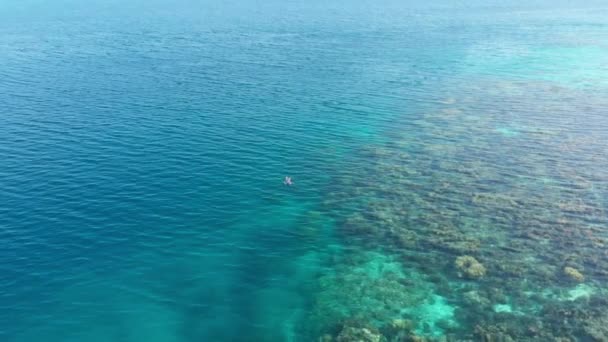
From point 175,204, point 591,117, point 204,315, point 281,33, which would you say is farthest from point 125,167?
point 281,33

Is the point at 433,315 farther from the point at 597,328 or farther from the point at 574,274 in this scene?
the point at 574,274

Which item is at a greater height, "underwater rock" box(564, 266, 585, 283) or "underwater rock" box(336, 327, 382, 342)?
"underwater rock" box(564, 266, 585, 283)

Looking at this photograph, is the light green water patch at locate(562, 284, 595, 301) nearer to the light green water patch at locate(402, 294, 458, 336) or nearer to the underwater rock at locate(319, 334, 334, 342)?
the light green water patch at locate(402, 294, 458, 336)

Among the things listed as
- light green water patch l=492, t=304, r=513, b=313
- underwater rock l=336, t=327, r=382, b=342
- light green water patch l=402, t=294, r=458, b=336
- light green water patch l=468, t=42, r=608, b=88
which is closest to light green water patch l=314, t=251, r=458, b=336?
light green water patch l=402, t=294, r=458, b=336

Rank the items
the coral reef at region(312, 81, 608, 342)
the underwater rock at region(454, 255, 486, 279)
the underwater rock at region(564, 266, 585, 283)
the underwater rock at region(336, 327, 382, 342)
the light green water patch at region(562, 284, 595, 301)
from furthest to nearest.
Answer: the underwater rock at region(454, 255, 486, 279)
the underwater rock at region(564, 266, 585, 283)
the light green water patch at region(562, 284, 595, 301)
the coral reef at region(312, 81, 608, 342)
the underwater rock at region(336, 327, 382, 342)

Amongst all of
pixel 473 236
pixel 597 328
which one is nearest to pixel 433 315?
pixel 597 328

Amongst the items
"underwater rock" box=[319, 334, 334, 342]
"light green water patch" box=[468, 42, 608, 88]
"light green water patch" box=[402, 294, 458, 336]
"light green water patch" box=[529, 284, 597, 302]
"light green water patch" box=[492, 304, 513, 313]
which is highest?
"light green water patch" box=[468, 42, 608, 88]

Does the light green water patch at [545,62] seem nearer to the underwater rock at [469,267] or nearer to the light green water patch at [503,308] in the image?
the underwater rock at [469,267]

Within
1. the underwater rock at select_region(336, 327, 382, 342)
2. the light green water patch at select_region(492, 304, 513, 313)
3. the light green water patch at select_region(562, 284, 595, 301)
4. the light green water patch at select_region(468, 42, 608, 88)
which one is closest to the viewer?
the underwater rock at select_region(336, 327, 382, 342)
